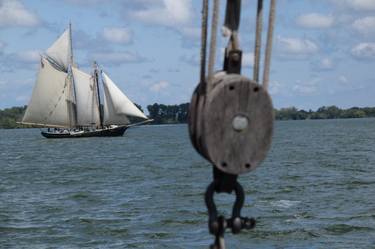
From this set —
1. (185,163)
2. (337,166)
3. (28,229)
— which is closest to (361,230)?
(28,229)

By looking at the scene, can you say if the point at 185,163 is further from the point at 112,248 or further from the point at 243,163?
the point at 243,163

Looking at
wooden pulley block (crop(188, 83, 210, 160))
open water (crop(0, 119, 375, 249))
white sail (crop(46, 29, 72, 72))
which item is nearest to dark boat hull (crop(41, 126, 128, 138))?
white sail (crop(46, 29, 72, 72))

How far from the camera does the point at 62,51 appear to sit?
92.4 metres

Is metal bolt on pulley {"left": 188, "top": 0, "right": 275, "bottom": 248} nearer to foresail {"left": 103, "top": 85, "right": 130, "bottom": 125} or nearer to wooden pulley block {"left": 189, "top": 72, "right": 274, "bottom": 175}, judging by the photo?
wooden pulley block {"left": 189, "top": 72, "right": 274, "bottom": 175}

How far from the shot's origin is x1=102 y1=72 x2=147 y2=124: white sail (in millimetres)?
87188

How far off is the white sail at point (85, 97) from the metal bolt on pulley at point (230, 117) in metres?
84.9

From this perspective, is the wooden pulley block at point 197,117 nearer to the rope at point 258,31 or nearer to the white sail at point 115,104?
the rope at point 258,31

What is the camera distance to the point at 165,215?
22.4 metres

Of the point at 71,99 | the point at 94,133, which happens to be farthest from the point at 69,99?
the point at 94,133

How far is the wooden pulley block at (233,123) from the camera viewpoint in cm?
302

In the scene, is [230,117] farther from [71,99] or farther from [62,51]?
[62,51]

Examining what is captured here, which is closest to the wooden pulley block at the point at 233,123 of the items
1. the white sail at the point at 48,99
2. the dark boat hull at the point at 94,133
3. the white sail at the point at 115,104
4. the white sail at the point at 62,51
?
the white sail at the point at 48,99

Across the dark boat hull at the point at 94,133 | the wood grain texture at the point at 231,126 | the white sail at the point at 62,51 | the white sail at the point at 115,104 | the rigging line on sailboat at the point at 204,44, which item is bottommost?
the dark boat hull at the point at 94,133

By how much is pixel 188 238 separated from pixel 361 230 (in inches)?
175
